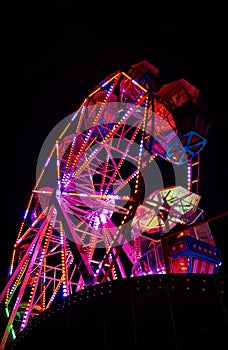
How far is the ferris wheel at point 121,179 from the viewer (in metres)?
10.4

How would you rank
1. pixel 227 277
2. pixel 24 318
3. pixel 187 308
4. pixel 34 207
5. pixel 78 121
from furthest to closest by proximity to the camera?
1. pixel 34 207
2. pixel 78 121
3. pixel 24 318
4. pixel 187 308
5. pixel 227 277

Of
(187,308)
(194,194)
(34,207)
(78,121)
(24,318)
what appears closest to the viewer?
(187,308)

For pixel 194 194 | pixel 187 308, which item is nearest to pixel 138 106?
pixel 194 194

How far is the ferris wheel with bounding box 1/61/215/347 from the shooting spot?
34.0ft

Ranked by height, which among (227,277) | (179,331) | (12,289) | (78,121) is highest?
(78,121)

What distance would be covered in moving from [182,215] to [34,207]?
5.75m

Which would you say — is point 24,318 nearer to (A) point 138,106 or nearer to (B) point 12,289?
(B) point 12,289

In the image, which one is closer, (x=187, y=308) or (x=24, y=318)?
(x=187, y=308)

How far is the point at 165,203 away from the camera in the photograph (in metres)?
11.1

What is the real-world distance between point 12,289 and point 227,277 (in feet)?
26.6

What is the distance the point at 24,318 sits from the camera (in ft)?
30.7

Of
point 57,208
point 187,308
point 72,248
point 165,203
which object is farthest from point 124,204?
point 187,308

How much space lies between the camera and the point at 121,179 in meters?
11.8

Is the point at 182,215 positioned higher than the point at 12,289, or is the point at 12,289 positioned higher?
the point at 182,215
